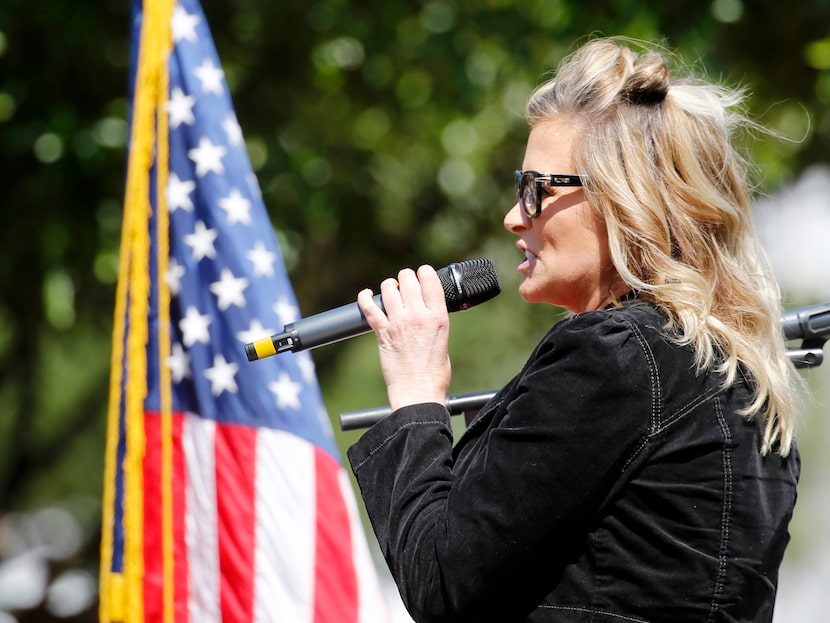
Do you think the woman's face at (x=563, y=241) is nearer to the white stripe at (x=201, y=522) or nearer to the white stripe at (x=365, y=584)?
the white stripe at (x=365, y=584)

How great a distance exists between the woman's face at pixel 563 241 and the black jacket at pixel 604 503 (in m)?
0.15

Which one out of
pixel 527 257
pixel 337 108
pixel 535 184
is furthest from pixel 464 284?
pixel 337 108

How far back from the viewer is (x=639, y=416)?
1.38 meters

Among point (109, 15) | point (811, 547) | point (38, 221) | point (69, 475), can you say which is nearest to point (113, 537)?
point (38, 221)

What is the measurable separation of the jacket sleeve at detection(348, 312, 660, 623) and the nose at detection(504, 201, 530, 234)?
28cm

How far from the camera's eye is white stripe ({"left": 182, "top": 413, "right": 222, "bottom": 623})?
103 inches

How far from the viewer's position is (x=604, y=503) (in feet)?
4.60

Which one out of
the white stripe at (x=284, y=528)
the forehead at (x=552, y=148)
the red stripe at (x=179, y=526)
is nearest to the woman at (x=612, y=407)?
the forehead at (x=552, y=148)

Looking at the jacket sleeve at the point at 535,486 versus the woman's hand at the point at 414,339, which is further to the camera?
the woman's hand at the point at 414,339

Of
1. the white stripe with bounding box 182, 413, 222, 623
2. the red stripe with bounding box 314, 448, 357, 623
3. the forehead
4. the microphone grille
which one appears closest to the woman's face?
the forehead

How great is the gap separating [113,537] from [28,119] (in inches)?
109

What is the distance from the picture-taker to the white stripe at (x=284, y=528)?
2580 mm

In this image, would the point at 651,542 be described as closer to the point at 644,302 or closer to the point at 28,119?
the point at 644,302

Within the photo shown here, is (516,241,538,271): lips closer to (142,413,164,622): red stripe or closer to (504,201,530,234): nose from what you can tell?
(504,201,530,234): nose
